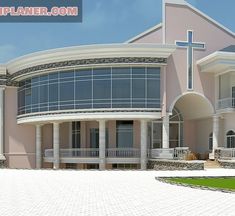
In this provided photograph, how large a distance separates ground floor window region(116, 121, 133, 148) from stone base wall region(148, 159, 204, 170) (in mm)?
3357

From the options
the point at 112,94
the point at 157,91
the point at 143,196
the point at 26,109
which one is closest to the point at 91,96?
the point at 112,94

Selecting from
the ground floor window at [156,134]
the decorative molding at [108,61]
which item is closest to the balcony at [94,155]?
the ground floor window at [156,134]

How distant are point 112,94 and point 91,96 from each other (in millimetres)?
1547

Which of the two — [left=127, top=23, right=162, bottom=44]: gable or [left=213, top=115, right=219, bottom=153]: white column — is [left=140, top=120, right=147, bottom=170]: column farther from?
[left=127, top=23, right=162, bottom=44]: gable

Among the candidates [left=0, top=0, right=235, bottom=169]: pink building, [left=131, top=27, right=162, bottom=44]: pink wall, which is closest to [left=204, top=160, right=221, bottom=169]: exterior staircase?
[left=0, top=0, right=235, bottom=169]: pink building

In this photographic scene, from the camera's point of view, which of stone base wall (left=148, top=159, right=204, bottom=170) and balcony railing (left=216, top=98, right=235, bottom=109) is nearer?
stone base wall (left=148, top=159, right=204, bottom=170)

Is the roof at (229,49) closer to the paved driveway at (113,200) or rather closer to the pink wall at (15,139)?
the pink wall at (15,139)

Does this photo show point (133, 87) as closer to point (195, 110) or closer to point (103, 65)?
point (103, 65)

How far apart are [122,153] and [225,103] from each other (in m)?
8.40

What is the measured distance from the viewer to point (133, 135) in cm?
3192

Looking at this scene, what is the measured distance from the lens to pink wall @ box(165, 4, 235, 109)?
2978 centimetres

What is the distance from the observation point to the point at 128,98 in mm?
28844

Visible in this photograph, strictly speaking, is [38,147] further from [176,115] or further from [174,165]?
[174,165]

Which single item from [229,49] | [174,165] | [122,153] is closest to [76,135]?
[122,153]
